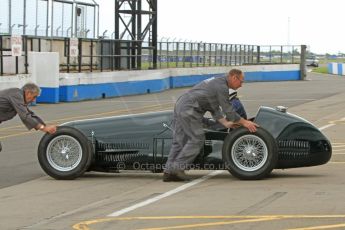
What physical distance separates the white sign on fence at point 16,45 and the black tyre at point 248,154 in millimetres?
16449

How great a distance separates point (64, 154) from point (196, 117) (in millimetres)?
1874

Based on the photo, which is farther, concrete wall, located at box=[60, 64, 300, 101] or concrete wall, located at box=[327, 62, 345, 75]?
concrete wall, located at box=[327, 62, 345, 75]

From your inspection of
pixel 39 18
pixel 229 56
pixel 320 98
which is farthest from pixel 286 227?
pixel 229 56

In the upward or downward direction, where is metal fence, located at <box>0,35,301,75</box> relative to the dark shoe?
upward

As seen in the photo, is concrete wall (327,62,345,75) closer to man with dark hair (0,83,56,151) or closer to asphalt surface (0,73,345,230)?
asphalt surface (0,73,345,230)

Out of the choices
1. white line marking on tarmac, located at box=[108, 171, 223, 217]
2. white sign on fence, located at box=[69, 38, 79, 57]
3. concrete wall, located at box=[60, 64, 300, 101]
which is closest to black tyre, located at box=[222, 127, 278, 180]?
white line marking on tarmac, located at box=[108, 171, 223, 217]

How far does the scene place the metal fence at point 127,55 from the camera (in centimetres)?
2712

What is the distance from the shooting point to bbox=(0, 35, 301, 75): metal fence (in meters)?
27.1

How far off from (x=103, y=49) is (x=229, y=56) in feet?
70.6

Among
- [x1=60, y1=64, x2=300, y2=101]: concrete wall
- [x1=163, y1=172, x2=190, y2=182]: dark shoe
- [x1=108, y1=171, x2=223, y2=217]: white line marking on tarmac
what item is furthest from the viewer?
[x1=60, y1=64, x2=300, y2=101]: concrete wall

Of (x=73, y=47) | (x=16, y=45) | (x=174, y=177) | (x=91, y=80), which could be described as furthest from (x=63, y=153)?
(x=91, y=80)

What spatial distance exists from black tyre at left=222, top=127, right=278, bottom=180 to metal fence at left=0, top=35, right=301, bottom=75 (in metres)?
16.6

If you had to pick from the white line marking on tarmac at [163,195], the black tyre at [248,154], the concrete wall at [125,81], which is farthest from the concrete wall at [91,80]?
the black tyre at [248,154]

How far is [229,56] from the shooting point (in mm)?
54219
